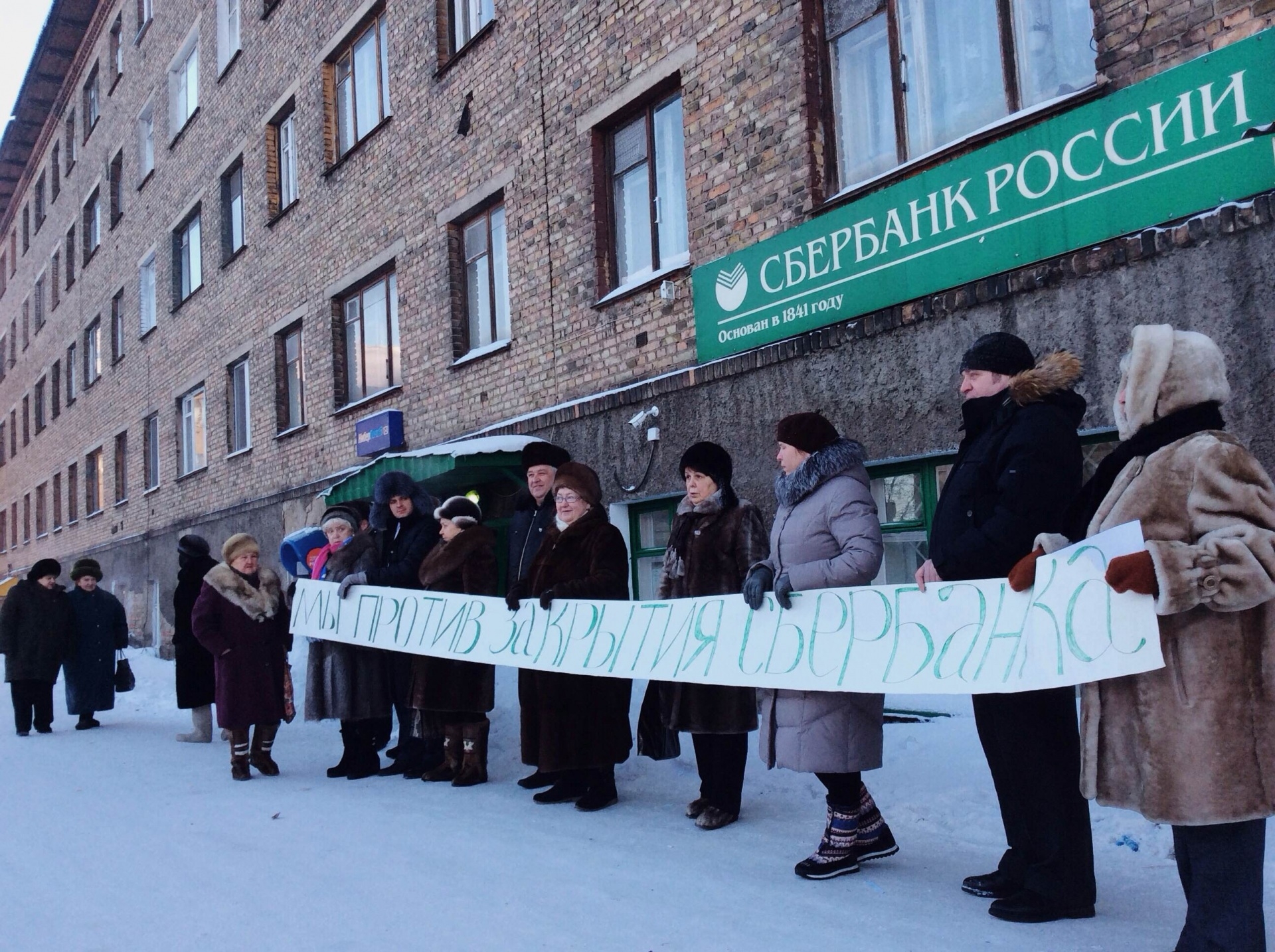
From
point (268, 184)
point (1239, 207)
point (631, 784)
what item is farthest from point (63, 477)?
point (1239, 207)

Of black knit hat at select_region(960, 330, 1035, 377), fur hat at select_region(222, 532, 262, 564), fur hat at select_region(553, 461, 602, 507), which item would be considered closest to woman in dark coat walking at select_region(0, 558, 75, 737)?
fur hat at select_region(222, 532, 262, 564)

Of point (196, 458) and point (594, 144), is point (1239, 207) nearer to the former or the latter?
point (594, 144)

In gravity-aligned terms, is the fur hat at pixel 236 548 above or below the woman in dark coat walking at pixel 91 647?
above

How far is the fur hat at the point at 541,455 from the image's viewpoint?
248 inches

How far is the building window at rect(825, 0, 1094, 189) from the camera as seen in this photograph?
237 inches

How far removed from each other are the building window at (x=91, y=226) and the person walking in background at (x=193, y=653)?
64.7ft

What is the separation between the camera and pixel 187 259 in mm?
19500

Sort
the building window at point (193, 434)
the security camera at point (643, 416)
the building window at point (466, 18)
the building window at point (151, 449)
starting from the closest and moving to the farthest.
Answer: the security camera at point (643, 416) < the building window at point (466, 18) < the building window at point (193, 434) < the building window at point (151, 449)

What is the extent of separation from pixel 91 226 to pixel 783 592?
26.4 m

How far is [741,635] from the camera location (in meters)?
4.57

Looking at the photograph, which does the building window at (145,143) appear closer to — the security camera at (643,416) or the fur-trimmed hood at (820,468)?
the security camera at (643,416)

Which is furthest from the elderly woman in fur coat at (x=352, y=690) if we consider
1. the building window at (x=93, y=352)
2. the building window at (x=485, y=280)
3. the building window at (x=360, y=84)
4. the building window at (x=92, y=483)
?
the building window at (x=92, y=483)

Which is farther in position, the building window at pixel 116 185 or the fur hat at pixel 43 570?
the building window at pixel 116 185

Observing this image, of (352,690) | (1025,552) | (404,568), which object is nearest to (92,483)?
(352,690)
